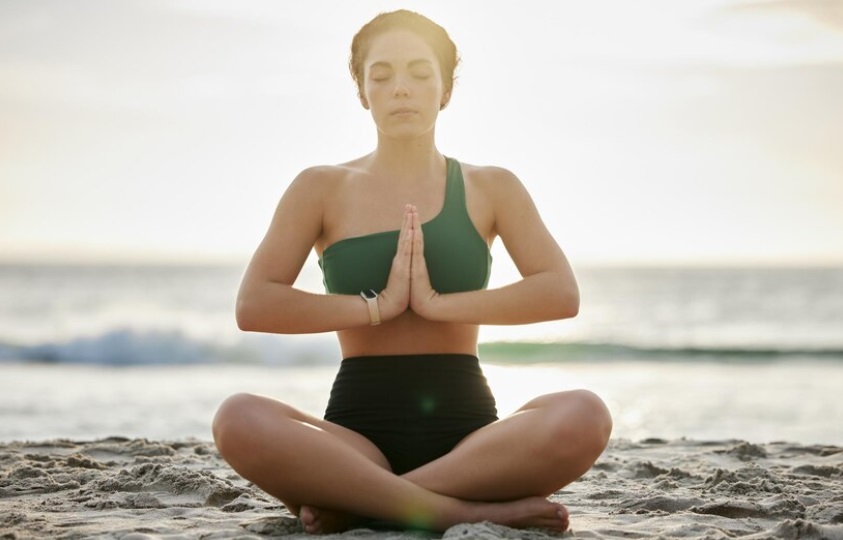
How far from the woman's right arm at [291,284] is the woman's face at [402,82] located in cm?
32

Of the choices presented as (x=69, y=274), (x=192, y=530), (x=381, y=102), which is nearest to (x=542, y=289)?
(x=381, y=102)

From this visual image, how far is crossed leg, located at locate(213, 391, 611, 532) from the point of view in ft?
9.88

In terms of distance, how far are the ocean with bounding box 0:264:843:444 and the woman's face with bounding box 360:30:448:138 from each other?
12.7 ft

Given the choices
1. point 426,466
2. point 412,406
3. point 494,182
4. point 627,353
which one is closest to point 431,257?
point 494,182

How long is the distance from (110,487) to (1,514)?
0.60 meters

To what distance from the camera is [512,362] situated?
16.5 m

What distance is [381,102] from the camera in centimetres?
349

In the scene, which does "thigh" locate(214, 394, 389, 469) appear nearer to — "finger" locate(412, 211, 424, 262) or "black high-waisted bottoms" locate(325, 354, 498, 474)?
"black high-waisted bottoms" locate(325, 354, 498, 474)

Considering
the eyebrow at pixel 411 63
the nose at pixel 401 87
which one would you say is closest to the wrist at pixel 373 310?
the nose at pixel 401 87

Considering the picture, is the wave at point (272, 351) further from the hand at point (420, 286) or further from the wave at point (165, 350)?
the hand at point (420, 286)

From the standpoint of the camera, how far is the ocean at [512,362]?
7852mm

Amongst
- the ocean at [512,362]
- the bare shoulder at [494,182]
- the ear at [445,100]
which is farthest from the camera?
the ocean at [512,362]

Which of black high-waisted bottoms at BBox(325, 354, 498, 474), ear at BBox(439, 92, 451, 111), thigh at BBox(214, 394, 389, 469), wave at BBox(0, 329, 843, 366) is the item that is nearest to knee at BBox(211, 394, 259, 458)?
thigh at BBox(214, 394, 389, 469)

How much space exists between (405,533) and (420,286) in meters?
0.80
